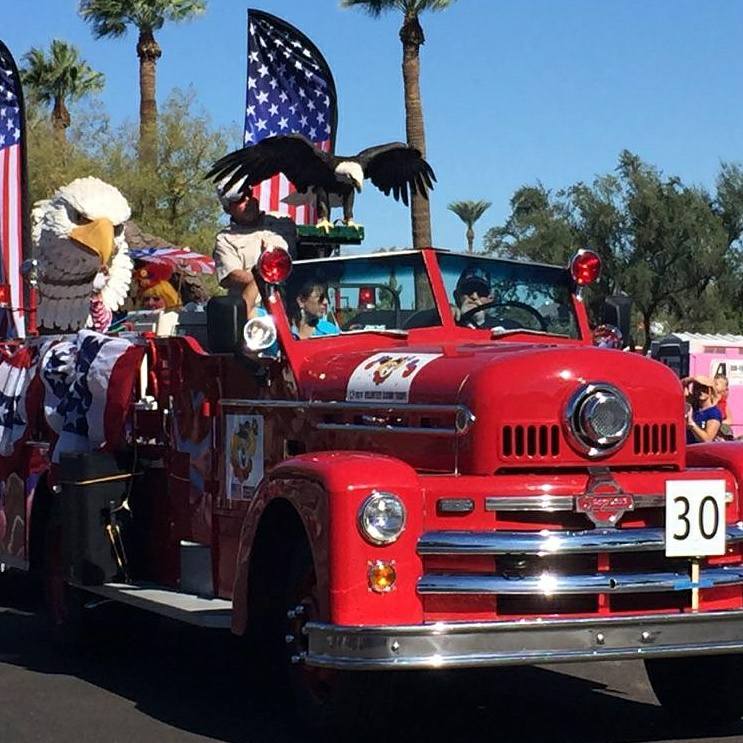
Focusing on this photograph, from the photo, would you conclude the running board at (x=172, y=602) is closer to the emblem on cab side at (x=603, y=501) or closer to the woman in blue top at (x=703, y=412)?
the emblem on cab side at (x=603, y=501)

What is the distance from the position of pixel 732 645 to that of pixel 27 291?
7.74 m

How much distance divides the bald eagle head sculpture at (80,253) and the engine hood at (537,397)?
4628 millimetres

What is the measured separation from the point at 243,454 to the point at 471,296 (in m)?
1.38


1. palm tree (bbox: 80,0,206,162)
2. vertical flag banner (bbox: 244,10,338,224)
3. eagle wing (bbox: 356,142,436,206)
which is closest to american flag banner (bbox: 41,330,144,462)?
eagle wing (bbox: 356,142,436,206)

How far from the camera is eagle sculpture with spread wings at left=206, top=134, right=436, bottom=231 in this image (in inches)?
336

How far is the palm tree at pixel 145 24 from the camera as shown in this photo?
3650cm

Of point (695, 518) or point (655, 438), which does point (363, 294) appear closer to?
point (655, 438)

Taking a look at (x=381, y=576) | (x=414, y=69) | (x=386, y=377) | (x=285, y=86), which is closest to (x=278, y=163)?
(x=386, y=377)

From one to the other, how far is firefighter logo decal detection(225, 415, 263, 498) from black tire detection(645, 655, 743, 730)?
2064 mm

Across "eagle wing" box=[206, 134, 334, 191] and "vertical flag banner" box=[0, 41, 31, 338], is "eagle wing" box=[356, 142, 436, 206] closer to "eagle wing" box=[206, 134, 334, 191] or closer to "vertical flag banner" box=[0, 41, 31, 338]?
"eagle wing" box=[206, 134, 334, 191]

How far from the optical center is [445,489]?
596 cm

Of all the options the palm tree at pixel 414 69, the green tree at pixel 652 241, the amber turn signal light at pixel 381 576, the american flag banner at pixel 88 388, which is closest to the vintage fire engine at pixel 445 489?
the amber turn signal light at pixel 381 576

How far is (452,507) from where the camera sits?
5945 mm

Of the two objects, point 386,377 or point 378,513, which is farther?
point 386,377
